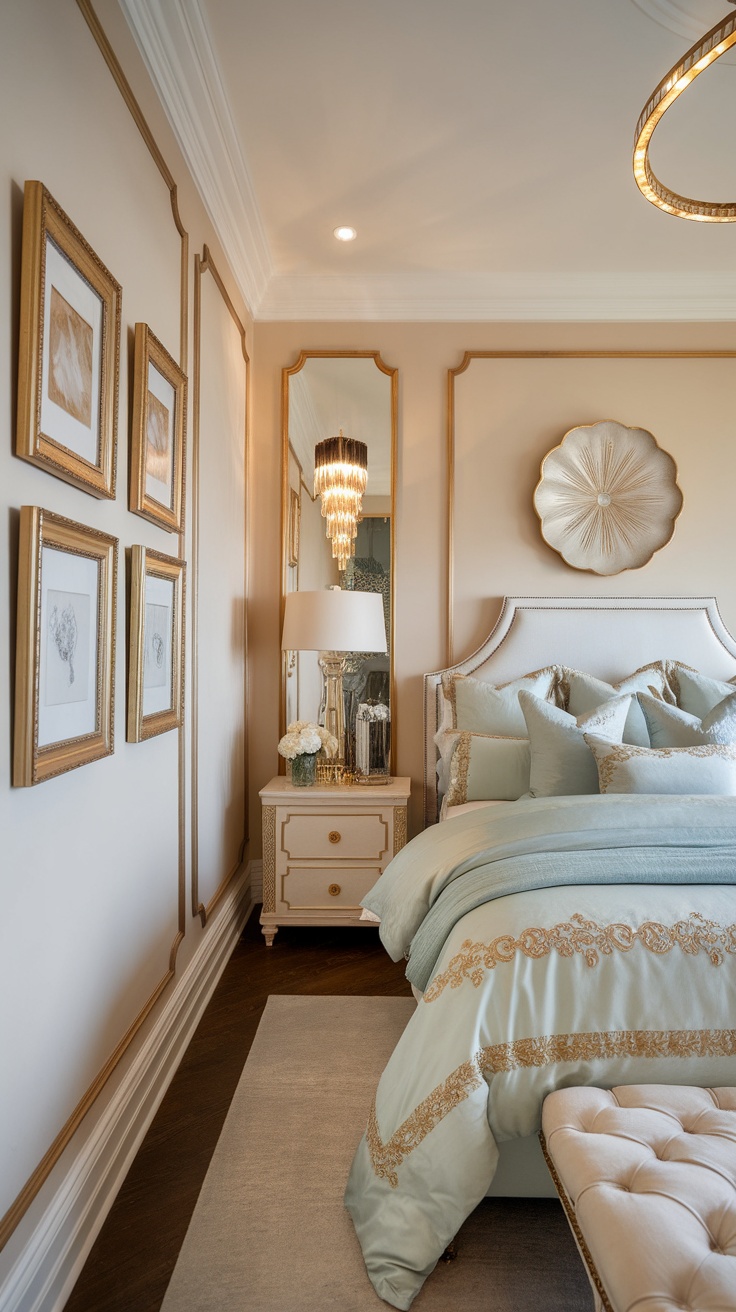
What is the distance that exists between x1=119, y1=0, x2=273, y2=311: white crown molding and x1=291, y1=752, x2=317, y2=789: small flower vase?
1978 mm

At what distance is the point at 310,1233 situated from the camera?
5.06ft

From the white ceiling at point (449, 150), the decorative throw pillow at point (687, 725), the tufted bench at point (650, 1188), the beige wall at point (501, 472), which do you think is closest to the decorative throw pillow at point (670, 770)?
the decorative throw pillow at point (687, 725)

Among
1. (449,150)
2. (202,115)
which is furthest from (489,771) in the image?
(202,115)

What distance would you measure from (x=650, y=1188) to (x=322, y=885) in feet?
7.12

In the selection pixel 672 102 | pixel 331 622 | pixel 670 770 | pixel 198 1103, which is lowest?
pixel 198 1103

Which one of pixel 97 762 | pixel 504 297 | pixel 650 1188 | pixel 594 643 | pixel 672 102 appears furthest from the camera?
pixel 504 297

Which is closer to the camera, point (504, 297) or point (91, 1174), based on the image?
point (91, 1174)

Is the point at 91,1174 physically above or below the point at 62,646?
below

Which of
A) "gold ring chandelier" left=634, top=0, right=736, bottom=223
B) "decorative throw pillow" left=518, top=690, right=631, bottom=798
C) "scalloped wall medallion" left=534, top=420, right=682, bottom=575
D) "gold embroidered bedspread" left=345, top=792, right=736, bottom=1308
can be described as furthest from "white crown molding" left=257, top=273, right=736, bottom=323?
"gold embroidered bedspread" left=345, top=792, right=736, bottom=1308

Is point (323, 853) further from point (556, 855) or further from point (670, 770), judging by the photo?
point (556, 855)

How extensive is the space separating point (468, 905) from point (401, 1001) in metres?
1.07

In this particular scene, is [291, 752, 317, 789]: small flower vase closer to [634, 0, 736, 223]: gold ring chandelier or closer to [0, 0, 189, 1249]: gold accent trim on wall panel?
[0, 0, 189, 1249]: gold accent trim on wall panel

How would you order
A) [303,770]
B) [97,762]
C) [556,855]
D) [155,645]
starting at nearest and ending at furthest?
[97,762], [556,855], [155,645], [303,770]

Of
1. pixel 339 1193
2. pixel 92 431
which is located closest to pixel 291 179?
pixel 92 431
